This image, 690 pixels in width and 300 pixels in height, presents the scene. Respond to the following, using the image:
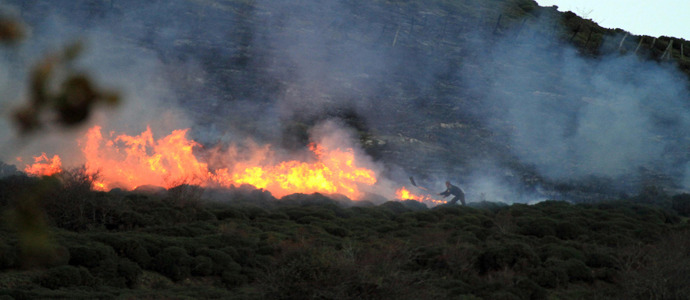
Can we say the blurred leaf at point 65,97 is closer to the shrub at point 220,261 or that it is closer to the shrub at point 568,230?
the shrub at point 220,261

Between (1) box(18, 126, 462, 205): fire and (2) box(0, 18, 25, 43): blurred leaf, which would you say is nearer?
(2) box(0, 18, 25, 43): blurred leaf

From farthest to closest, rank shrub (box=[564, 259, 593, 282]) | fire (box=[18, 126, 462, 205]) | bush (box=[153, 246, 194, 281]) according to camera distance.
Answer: fire (box=[18, 126, 462, 205]), shrub (box=[564, 259, 593, 282]), bush (box=[153, 246, 194, 281])

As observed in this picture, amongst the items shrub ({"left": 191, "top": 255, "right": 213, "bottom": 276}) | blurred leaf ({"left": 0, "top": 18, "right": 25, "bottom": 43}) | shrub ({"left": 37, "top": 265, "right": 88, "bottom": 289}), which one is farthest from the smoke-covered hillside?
blurred leaf ({"left": 0, "top": 18, "right": 25, "bottom": 43})

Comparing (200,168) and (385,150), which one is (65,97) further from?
(385,150)

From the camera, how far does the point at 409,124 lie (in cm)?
4506

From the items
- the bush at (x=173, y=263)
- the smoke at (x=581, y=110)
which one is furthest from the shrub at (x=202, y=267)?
the smoke at (x=581, y=110)

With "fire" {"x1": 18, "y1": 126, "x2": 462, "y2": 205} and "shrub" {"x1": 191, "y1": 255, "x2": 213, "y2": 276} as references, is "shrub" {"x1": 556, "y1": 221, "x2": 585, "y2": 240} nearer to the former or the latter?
"fire" {"x1": 18, "y1": 126, "x2": 462, "y2": 205}

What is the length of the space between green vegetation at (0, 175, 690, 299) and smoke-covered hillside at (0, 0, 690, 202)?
10.7m

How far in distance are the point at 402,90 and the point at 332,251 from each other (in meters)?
34.5

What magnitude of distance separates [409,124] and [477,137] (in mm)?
4384

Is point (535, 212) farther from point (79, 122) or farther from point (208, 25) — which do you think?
point (79, 122)

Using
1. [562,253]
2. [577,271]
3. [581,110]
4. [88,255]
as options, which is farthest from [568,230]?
[581,110]

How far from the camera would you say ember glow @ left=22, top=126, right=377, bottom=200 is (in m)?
34.3

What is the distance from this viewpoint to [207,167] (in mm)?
36094
